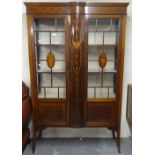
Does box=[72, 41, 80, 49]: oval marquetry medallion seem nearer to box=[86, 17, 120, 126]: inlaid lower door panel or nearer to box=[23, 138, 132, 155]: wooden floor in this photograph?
box=[86, 17, 120, 126]: inlaid lower door panel

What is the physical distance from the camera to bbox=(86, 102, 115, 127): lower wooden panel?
7.80 feet

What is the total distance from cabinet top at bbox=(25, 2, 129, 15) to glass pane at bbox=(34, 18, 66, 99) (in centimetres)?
14

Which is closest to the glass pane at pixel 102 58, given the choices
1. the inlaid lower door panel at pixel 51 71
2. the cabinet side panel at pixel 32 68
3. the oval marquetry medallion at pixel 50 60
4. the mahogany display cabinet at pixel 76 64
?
the mahogany display cabinet at pixel 76 64

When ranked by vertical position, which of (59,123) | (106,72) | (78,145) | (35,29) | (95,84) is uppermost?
(35,29)

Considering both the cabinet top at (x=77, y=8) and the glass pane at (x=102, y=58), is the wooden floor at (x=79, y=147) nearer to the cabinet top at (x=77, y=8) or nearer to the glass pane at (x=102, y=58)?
the glass pane at (x=102, y=58)

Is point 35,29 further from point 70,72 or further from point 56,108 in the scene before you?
point 56,108

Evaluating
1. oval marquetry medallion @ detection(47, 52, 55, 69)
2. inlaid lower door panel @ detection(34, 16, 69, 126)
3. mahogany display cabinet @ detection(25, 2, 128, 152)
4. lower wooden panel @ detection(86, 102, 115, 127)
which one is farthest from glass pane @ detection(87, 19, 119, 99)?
oval marquetry medallion @ detection(47, 52, 55, 69)
